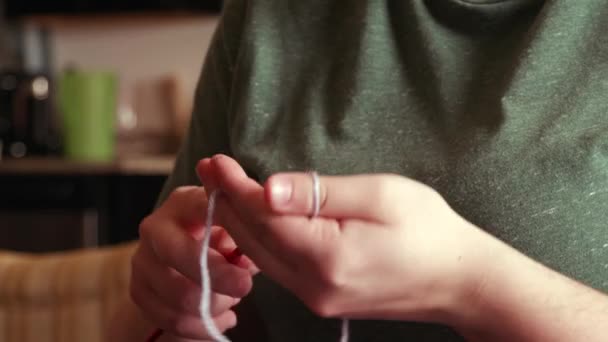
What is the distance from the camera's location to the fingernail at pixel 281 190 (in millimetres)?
444

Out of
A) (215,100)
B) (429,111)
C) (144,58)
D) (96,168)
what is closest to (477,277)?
(429,111)

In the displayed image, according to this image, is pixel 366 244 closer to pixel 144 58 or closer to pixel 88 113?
pixel 88 113

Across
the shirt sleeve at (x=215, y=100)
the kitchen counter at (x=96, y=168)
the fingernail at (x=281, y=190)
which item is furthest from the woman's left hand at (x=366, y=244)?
the kitchen counter at (x=96, y=168)

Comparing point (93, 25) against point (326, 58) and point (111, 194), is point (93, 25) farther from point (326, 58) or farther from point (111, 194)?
point (326, 58)

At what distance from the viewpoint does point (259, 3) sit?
75 centimetres

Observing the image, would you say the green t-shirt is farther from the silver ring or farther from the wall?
the wall

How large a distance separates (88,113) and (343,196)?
1.98m

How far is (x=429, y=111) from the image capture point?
67 centimetres

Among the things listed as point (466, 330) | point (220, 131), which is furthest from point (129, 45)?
point (466, 330)

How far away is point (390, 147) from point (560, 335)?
219 mm

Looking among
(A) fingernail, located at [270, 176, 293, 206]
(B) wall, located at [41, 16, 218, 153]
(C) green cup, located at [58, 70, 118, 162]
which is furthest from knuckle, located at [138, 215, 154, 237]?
(B) wall, located at [41, 16, 218, 153]

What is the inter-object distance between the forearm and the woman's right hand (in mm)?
168

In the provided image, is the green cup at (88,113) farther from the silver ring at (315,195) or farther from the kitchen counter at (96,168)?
the silver ring at (315,195)

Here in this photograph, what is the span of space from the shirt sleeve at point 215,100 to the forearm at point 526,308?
0.35m
